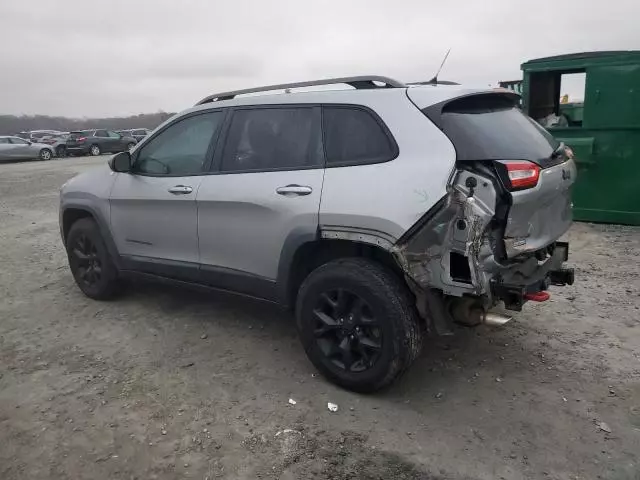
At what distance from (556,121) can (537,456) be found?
6.29m

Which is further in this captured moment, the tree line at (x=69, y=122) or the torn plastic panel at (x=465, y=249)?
the tree line at (x=69, y=122)

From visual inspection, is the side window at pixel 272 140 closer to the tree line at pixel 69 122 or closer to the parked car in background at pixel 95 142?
the parked car in background at pixel 95 142

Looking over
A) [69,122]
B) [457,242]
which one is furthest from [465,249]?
[69,122]

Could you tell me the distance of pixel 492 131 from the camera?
321 cm

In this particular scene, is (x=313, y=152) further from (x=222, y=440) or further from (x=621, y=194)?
(x=621, y=194)

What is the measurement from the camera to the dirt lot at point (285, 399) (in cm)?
279

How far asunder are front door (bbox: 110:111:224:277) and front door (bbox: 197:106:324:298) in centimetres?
15

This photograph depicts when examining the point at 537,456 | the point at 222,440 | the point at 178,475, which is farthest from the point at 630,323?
the point at 178,475

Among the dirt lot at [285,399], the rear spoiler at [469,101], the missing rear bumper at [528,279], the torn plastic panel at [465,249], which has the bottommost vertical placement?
the dirt lot at [285,399]

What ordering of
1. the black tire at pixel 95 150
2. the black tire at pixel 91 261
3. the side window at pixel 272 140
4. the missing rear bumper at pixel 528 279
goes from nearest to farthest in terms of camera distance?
the missing rear bumper at pixel 528 279 < the side window at pixel 272 140 < the black tire at pixel 91 261 < the black tire at pixel 95 150

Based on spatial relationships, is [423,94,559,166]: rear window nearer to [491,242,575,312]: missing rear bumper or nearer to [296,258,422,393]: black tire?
[491,242,575,312]: missing rear bumper

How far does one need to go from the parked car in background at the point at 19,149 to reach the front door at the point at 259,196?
26.5m

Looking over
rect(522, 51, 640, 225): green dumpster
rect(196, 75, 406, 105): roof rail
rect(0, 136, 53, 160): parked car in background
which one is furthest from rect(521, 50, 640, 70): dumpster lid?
rect(0, 136, 53, 160): parked car in background

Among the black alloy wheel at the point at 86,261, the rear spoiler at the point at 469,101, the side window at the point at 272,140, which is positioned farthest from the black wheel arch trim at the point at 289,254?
the black alloy wheel at the point at 86,261
